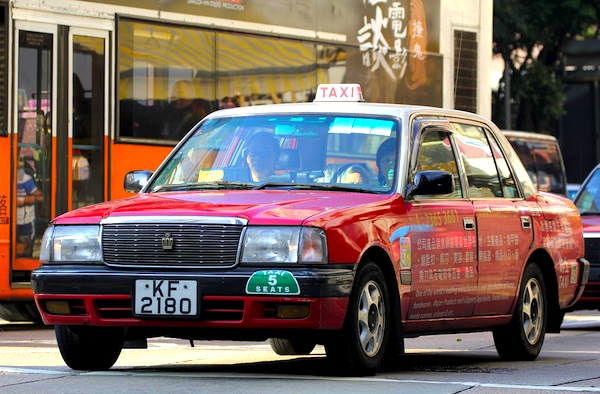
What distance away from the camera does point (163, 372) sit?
9273 millimetres

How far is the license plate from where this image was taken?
334 inches

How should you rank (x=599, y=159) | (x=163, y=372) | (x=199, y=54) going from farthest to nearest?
(x=599, y=159), (x=199, y=54), (x=163, y=372)

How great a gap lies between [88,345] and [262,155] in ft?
5.18

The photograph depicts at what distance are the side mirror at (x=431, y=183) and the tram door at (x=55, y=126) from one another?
501cm

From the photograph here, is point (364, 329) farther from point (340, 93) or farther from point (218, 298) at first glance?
point (340, 93)

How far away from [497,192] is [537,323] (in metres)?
1.07

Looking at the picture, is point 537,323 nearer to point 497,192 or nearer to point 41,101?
point 497,192

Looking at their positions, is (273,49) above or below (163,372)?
above

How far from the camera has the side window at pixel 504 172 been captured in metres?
11.2

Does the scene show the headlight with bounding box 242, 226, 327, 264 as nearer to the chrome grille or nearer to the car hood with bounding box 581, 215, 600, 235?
the chrome grille

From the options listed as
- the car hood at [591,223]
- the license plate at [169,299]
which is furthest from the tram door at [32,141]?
the car hood at [591,223]

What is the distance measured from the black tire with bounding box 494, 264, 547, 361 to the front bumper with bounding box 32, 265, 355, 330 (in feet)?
9.23

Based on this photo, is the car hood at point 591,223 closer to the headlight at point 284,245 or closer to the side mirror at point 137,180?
the side mirror at point 137,180

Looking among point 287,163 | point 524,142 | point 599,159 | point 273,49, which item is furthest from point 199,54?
point 599,159
